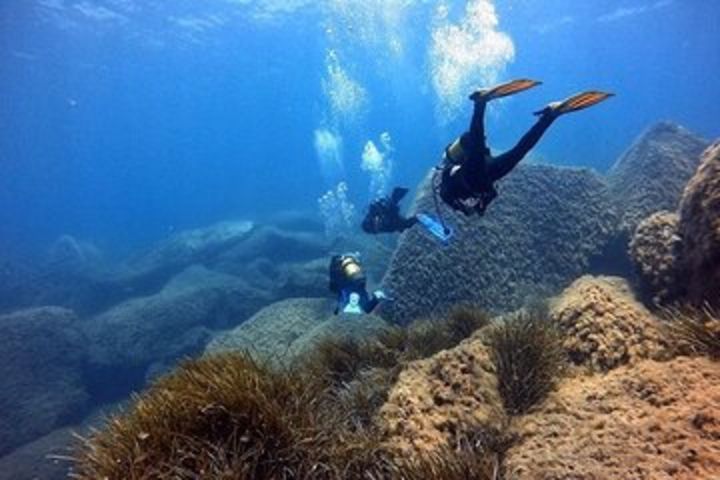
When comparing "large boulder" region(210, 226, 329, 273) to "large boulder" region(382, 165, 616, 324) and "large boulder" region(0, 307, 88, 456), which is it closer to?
"large boulder" region(0, 307, 88, 456)

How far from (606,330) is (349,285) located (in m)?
5.00

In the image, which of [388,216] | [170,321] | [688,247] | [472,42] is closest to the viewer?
[688,247]

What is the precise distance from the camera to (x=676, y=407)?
3.79 meters

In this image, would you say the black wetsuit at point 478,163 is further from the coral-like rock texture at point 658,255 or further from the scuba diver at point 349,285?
the scuba diver at point 349,285

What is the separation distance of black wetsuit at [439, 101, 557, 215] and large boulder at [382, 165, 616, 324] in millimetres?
3432

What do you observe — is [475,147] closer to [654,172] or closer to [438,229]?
[438,229]

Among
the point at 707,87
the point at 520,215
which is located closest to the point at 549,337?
the point at 520,215

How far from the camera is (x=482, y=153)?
270 inches

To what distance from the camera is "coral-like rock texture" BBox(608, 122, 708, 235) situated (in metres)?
11.5

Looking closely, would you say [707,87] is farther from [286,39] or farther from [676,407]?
[676,407]

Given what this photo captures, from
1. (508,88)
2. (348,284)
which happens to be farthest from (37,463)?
(508,88)

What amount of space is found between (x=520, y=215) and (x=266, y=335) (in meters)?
5.76

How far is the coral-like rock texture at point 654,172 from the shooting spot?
1152cm

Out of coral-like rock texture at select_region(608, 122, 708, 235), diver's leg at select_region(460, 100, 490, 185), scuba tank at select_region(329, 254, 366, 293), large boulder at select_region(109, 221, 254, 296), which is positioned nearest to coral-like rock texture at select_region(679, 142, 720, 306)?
diver's leg at select_region(460, 100, 490, 185)
